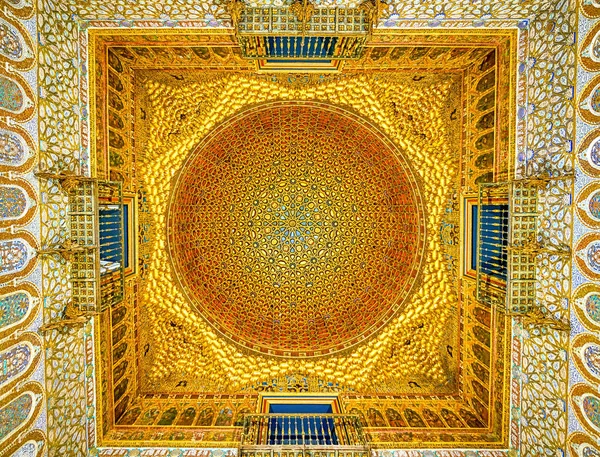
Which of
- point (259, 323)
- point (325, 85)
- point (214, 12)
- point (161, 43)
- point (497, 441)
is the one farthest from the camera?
point (259, 323)

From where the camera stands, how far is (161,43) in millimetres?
6477

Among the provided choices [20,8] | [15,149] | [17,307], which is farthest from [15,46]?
[17,307]

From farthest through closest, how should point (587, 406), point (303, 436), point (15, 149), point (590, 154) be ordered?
point (303, 436), point (587, 406), point (590, 154), point (15, 149)

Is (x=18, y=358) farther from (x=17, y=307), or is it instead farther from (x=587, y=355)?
(x=587, y=355)

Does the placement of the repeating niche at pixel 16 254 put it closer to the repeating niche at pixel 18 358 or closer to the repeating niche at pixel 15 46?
the repeating niche at pixel 18 358

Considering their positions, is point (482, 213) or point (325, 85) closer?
point (482, 213)

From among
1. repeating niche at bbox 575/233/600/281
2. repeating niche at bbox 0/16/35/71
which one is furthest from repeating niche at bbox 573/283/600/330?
repeating niche at bbox 0/16/35/71

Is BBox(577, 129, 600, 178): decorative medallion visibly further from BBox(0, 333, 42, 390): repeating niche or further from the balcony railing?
BBox(0, 333, 42, 390): repeating niche

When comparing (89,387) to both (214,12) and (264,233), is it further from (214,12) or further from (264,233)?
(214,12)

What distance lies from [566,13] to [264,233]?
26.7ft

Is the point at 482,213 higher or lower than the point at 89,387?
higher

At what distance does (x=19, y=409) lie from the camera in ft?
17.3

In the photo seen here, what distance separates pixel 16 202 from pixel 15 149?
836 mm

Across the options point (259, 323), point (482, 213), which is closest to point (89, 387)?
point (259, 323)
